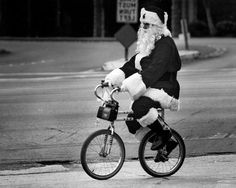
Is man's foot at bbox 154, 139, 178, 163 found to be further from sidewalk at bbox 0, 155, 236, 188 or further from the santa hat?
the santa hat

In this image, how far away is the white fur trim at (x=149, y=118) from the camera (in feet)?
25.4

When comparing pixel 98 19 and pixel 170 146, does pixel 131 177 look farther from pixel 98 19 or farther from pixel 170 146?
pixel 98 19

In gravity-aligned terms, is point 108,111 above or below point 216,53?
above

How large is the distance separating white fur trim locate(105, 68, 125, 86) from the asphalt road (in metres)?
1.92

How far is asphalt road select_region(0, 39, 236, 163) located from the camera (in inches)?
403

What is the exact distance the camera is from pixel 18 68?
28.4 meters

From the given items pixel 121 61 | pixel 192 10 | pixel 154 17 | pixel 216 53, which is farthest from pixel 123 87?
pixel 192 10

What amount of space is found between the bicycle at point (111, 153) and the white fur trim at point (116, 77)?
7 cm

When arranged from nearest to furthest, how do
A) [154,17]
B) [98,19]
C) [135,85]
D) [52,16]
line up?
[135,85]
[154,17]
[98,19]
[52,16]

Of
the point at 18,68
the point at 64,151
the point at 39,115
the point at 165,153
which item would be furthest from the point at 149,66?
the point at 18,68

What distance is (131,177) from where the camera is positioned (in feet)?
26.2

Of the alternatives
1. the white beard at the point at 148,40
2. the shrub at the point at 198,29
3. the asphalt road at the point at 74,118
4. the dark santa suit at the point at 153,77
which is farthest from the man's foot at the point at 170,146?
the shrub at the point at 198,29

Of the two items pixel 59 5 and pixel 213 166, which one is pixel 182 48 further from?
pixel 213 166

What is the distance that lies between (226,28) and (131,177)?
4109 centimetres
